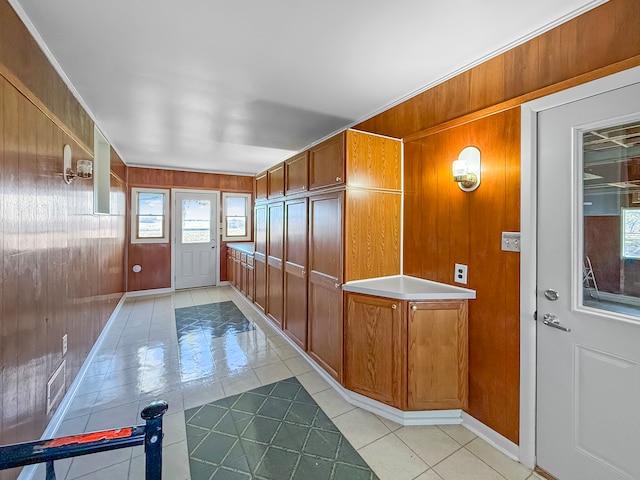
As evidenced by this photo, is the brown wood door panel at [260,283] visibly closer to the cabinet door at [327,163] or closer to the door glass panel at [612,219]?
the cabinet door at [327,163]

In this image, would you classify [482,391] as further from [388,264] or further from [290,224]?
[290,224]

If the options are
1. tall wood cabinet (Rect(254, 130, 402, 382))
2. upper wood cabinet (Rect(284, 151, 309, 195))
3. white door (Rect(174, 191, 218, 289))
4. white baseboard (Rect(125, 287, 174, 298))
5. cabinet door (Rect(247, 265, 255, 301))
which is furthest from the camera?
white door (Rect(174, 191, 218, 289))

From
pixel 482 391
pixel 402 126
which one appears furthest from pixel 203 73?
pixel 482 391

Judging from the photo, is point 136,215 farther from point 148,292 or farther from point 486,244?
point 486,244

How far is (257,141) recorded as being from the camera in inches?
162

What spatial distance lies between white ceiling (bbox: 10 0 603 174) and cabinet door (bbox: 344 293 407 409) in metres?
1.75

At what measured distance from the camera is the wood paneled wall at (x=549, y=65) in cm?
142

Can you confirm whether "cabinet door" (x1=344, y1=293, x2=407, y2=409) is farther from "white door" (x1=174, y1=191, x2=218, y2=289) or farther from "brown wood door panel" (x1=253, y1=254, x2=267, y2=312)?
"white door" (x1=174, y1=191, x2=218, y2=289)

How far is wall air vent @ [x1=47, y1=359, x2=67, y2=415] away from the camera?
1.94 metres

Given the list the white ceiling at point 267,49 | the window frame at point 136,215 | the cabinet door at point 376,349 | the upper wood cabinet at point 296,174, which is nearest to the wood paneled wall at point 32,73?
the white ceiling at point 267,49

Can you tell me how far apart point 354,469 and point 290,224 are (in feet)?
7.55

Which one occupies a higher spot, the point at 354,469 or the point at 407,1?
the point at 407,1

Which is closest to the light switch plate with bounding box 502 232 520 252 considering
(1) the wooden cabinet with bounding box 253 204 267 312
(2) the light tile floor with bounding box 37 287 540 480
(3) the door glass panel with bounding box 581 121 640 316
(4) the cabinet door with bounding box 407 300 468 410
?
(3) the door glass panel with bounding box 581 121 640 316

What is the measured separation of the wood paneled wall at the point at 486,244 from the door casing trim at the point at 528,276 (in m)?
0.04
